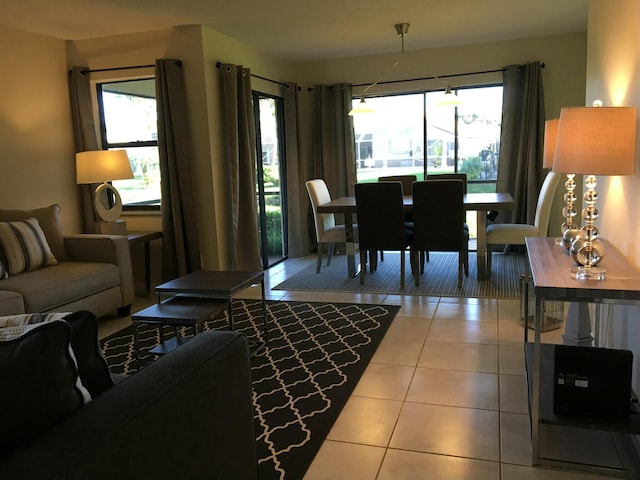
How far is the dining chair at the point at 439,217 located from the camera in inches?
176

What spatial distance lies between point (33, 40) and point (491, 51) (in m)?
4.72

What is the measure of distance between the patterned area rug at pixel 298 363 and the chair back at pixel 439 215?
86 centimetres

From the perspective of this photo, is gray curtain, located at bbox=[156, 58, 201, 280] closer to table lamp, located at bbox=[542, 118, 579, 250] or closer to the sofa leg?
the sofa leg

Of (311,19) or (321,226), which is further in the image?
(321,226)

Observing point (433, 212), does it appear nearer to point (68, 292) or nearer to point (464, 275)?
point (464, 275)

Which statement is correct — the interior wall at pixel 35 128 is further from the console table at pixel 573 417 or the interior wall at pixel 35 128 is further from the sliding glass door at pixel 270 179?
the console table at pixel 573 417

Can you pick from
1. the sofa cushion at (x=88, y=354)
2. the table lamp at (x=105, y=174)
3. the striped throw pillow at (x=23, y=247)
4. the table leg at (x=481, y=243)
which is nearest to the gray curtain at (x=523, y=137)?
the table leg at (x=481, y=243)

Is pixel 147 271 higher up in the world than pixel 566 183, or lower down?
lower down

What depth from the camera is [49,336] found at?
1111mm

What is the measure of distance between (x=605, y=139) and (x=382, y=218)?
9.01ft

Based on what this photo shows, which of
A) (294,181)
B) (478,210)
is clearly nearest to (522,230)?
(478,210)

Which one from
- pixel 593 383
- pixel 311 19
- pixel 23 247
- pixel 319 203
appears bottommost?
pixel 593 383

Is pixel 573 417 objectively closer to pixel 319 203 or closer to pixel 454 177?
pixel 319 203

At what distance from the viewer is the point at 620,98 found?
8.30ft
